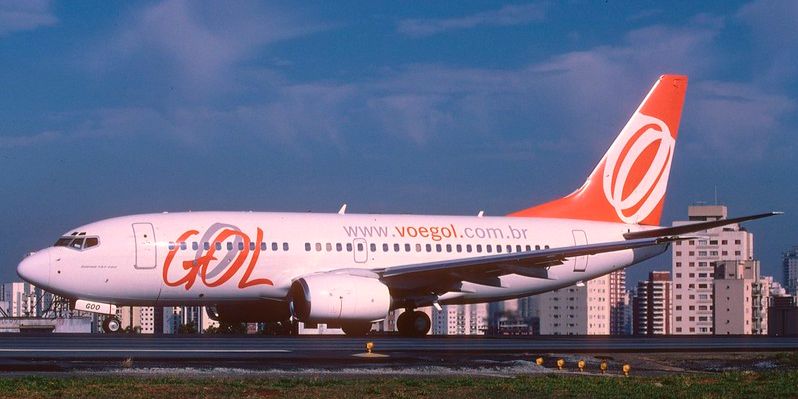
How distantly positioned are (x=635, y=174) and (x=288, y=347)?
67.1ft

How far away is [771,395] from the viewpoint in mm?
15609

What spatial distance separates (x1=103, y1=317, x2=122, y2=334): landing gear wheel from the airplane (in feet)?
0.12

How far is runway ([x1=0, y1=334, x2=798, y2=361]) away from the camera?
21.8m

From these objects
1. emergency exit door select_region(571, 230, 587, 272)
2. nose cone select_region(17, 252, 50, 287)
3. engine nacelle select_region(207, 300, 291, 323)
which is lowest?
engine nacelle select_region(207, 300, 291, 323)

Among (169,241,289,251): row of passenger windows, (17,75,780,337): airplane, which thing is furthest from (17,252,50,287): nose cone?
(169,241,289,251): row of passenger windows

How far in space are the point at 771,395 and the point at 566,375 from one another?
350cm

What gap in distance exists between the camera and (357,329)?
113 feet

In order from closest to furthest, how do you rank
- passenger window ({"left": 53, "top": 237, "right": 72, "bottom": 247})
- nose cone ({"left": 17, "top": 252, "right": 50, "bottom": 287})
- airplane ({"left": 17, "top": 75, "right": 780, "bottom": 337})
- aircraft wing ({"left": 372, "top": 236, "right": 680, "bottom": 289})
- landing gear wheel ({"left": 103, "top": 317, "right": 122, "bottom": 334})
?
nose cone ({"left": 17, "top": 252, "right": 50, "bottom": 287}) → airplane ({"left": 17, "top": 75, "right": 780, "bottom": 337}) → aircraft wing ({"left": 372, "top": 236, "right": 680, "bottom": 289}) → passenger window ({"left": 53, "top": 237, "right": 72, "bottom": 247}) → landing gear wheel ({"left": 103, "top": 317, "right": 122, "bottom": 334})

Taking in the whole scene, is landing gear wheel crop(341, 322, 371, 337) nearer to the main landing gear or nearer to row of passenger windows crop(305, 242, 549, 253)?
the main landing gear

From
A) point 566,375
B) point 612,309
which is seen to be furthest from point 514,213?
point 566,375

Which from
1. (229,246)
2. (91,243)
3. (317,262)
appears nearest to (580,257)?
(317,262)

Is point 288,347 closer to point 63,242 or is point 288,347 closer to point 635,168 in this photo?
point 63,242

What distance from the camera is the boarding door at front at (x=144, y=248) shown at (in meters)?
33.4

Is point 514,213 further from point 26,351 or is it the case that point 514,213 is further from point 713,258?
point 713,258
